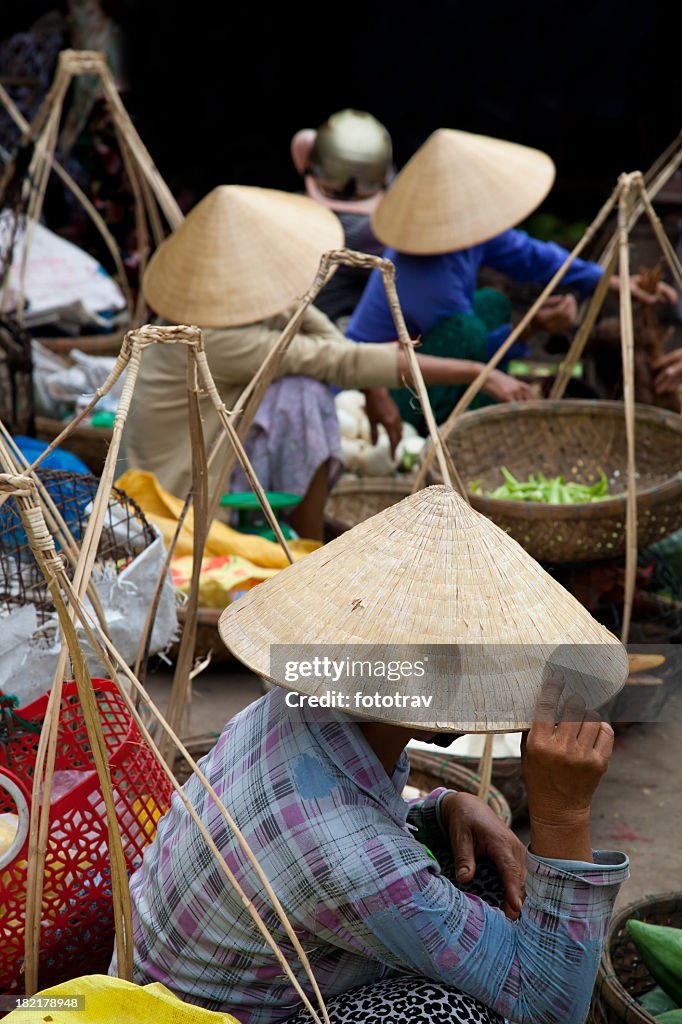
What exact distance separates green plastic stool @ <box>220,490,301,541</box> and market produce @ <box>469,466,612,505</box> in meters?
0.54

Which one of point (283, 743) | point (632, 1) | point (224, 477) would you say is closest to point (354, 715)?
point (283, 743)

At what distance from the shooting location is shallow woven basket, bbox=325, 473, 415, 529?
3914mm

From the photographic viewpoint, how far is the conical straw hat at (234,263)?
116 inches

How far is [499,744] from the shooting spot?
255 centimetres

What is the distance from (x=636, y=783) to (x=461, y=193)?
5.92 ft

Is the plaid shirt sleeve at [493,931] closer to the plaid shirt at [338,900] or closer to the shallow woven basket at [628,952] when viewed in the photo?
the plaid shirt at [338,900]

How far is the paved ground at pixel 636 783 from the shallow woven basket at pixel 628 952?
33 centimetres

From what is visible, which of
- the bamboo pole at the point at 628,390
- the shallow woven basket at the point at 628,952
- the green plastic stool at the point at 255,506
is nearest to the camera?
the shallow woven basket at the point at 628,952

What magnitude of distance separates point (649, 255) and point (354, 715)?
568 centimetres

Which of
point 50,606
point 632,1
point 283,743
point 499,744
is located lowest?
point 499,744

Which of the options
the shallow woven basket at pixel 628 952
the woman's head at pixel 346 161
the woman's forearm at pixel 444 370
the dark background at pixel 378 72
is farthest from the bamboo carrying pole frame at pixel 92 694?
the dark background at pixel 378 72

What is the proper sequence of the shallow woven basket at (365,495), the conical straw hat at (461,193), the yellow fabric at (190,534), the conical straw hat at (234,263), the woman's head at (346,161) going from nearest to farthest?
the conical straw hat at (234,263) < the yellow fabric at (190,534) < the conical straw hat at (461,193) < the shallow woven basket at (365,495) < the woman's head at (346,161)

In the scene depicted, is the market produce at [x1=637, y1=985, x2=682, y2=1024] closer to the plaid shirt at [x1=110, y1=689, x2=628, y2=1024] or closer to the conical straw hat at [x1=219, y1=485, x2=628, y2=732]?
the plaid shirt at [x1=110, y1=689, x2=628, y2=1024]

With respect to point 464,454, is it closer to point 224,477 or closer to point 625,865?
point 224,477
